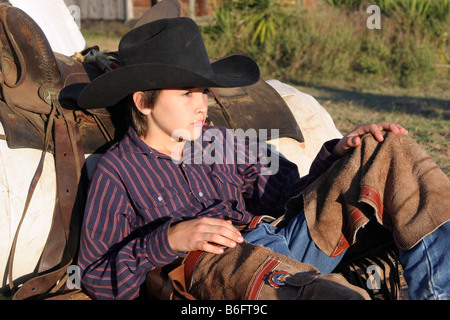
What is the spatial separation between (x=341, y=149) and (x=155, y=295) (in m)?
0.96

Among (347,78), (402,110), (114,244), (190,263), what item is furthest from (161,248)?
(347,78)

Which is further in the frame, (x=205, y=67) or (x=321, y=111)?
(x=321, y=111)

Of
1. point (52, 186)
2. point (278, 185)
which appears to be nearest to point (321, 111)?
point (278, 185)

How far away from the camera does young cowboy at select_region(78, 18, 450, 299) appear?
76.2 inches

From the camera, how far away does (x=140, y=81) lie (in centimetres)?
207

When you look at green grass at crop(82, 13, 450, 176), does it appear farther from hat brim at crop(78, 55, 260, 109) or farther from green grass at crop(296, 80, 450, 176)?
hat brim at crop(78, 55, 260, 109)

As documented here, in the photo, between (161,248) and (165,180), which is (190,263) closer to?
(161,248)

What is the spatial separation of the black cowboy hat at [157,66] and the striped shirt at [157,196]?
0.73ft

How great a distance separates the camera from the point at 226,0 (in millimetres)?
10773

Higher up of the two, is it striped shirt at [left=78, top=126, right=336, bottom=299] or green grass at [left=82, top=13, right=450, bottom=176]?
striped shirt at [left=78, top=126, right=336, bottom=299]

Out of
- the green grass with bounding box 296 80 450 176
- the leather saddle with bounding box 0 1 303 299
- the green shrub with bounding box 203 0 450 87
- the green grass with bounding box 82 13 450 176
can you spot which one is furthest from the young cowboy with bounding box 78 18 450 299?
the green shrub with bounding box 203 0 450 87

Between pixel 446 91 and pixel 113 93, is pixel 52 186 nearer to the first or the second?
pixel 113 93

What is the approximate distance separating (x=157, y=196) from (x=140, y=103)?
40 centimetres

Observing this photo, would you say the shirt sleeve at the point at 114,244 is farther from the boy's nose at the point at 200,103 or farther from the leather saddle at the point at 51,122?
the boy's nose at the point at 200,103
